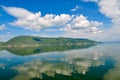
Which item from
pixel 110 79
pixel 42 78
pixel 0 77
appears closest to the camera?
pixel 110 79

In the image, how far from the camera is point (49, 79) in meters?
57.0

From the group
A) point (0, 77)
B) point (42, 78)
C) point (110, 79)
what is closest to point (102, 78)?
point (110, 79)

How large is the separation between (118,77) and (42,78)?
79.0 feet

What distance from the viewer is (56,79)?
187 feet

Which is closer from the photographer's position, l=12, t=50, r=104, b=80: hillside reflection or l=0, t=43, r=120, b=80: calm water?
l=0, t=43, r=120, b=80: calm water

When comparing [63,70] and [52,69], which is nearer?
[63,70]

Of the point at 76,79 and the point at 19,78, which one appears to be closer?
the point at 76,79

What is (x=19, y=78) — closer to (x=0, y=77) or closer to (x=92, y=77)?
(x=0, y=77)

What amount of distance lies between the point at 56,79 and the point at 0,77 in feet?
68.2

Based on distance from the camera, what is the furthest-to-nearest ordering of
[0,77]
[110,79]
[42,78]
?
[0,77]
[42,78]
[110,79]


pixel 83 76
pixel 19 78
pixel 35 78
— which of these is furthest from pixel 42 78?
Answer: pixel 83 76

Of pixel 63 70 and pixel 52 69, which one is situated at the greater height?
pixel 63 70

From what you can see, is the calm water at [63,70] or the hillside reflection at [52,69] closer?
the calm water at [63,70]

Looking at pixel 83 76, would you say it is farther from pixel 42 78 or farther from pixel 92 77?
pixel 42 78
